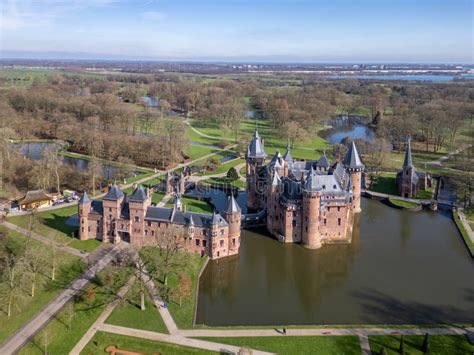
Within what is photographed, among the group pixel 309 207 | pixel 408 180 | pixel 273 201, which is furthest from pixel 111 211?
pixel 408 180

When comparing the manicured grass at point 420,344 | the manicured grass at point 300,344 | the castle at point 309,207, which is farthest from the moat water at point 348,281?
the manicured grass at point 300,344

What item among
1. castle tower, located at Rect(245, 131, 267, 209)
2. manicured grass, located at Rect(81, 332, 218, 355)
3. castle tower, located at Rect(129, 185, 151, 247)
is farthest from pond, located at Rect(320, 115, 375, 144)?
manicured grass, located at Rect(81, 332, 218, 355)

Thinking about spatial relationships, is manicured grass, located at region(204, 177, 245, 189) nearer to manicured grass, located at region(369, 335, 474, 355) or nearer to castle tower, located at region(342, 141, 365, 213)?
castle tower, located at region(342, 141, 365, 213)

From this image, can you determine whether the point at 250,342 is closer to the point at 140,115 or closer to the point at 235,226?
the point at 235,226

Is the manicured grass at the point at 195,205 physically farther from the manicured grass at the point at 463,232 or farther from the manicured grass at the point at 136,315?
the manicured grass at the point at 463,232

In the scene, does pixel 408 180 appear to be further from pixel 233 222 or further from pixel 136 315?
pixel 136 315

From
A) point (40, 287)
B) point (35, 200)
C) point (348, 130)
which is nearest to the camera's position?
point (40, 287)

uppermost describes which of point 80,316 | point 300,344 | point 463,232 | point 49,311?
point 463,232
